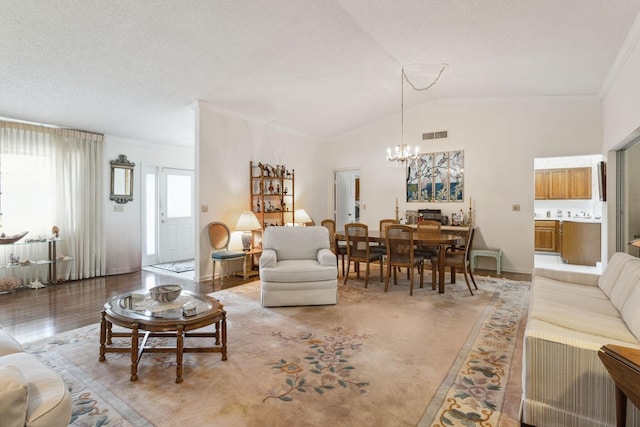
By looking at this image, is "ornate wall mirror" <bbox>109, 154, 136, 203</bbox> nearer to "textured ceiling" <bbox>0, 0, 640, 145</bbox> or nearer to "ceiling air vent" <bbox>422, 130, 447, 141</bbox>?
"textured ceiling" <bbox>0, 0, 640, 145</bbox>

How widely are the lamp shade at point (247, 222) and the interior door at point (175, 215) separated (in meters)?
2.29

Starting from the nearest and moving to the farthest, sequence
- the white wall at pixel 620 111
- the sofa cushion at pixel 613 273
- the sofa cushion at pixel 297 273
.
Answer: the sofa cushion at pixel 613 273, the white wall at pixel 620 111, the sofa cushion at pixel 297 273

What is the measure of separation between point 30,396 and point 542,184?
923cm

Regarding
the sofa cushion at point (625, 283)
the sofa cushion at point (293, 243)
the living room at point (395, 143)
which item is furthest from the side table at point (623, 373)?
the living room at point (395, 143)

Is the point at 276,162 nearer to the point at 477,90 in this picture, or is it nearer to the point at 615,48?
the point at 477,90

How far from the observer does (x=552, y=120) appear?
5.61 m

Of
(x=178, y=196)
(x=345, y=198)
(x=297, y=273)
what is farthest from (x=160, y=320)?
(x=345, y=198)

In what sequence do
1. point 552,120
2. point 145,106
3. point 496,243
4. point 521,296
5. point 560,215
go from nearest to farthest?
point 521,296
point 145,106
point 552,120
point 496,243
point 560,215

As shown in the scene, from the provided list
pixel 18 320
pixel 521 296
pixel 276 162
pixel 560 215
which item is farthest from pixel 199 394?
pixel 560 215

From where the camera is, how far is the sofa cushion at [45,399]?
120cm

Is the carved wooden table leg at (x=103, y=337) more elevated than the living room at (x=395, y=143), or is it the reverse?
the living room at (x=395, y=143)

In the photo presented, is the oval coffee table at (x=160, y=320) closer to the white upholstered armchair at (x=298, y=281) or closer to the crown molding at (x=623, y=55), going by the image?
the white upholstered armchair at (x=298, y=281)

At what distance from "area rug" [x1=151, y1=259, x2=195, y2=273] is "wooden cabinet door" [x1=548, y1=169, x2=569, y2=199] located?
809cm

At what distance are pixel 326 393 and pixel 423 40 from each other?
12.5 feet
